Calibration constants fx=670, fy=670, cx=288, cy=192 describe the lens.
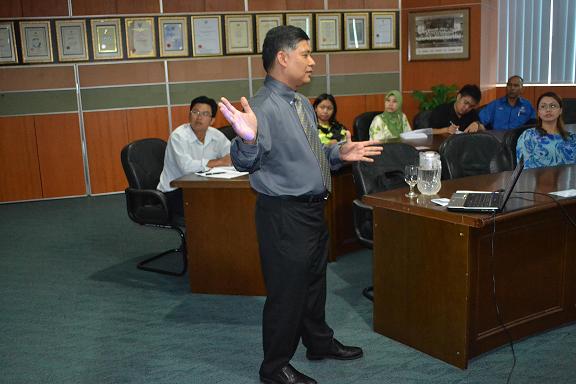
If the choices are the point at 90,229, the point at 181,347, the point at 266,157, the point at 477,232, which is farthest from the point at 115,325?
the point at 90,229

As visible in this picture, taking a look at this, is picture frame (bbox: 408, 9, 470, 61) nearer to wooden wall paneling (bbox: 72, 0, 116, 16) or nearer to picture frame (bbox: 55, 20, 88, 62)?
wooden wall paneling (bbox: 72, 0, 116, 16)

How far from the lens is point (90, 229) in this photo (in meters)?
6.20

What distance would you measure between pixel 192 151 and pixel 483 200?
7.60 feet

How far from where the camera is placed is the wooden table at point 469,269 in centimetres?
306

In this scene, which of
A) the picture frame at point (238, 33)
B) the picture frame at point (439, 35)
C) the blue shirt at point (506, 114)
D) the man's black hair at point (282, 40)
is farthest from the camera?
the picture frame at point (439, 35)

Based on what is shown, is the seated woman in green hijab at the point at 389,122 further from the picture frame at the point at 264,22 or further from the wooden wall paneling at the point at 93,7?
the wooden wall paneling at the point at 93,7

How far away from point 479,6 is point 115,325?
234 inches

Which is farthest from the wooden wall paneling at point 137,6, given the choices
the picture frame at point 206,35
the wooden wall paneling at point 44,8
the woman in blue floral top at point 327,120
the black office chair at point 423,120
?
the black office chair at point 423,120

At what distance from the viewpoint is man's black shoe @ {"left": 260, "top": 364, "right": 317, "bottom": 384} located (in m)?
2.97

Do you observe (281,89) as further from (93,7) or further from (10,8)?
(10,8)

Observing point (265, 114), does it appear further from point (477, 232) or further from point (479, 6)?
point (479, 6)

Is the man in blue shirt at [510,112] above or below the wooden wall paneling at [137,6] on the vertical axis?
below

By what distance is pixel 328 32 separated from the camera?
8.28 m

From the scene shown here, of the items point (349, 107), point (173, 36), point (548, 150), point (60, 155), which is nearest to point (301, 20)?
point (349, 107)
